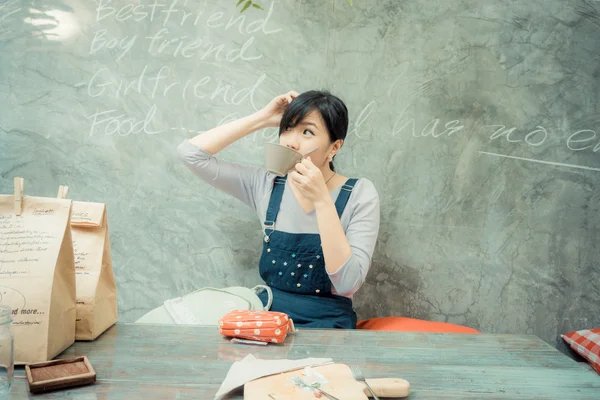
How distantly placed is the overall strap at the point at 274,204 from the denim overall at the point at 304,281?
5 cm

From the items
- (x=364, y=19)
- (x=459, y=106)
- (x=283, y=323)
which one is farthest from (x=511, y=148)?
(x=283, y=323)

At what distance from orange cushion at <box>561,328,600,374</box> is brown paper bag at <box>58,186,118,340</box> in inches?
69.3

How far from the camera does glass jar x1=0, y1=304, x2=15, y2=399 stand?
3.01 feet

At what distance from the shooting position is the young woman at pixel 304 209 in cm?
175

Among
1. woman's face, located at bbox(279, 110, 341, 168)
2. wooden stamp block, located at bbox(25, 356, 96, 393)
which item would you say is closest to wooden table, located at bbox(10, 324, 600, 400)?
wooden stamp block, located at bbox(25, 356, 96, 393)

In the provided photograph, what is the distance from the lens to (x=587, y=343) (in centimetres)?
210

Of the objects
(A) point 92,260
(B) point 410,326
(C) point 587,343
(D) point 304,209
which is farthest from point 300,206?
(C) point 587,343

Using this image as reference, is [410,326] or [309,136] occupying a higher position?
[309,136]

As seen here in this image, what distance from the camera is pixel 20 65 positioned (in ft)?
7.27

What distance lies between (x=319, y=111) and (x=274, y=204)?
0.37 metres

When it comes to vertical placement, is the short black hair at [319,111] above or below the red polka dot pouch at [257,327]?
above

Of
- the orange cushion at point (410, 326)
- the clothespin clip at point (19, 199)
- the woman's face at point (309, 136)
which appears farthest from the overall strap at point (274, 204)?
the clothespin clip at point (19, 199)

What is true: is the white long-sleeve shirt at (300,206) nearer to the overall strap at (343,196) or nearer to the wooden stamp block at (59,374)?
the overall strap at (343,196)

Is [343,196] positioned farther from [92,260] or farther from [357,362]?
[92,260]
